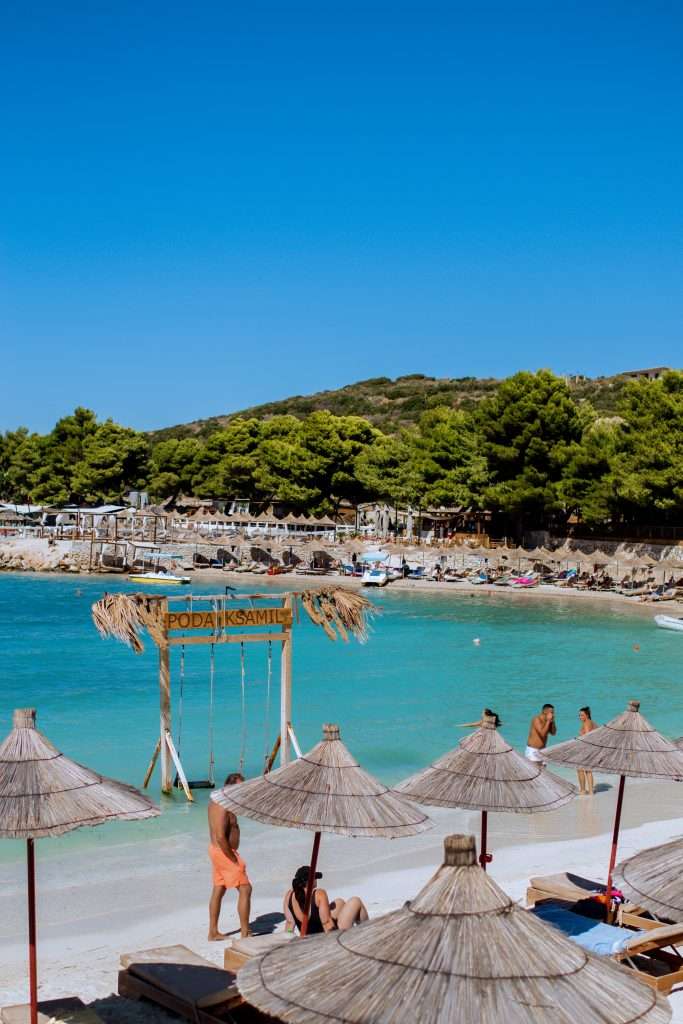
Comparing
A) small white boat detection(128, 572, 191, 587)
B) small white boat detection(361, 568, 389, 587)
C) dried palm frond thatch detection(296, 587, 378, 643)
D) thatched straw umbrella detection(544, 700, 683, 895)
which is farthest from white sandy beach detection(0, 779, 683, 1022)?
small white boat detection(128, 572, 191, 587)

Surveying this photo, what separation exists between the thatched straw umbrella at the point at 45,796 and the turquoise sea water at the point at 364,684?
20.3ft

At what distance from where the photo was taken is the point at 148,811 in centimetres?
639

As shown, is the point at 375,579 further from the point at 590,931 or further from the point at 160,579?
the point at 590,931

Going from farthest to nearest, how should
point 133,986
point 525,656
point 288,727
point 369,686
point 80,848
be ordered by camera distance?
point 525,656 → point 369,686 → point 288,727 → point 80,848 → point 133,986

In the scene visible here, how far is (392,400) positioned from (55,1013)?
137 m

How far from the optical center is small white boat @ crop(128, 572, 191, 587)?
58531mm

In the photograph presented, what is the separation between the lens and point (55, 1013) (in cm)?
661

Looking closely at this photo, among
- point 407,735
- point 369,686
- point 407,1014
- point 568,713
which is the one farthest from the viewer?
point 369,686

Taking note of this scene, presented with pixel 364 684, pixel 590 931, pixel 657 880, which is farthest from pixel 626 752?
pixel 364 684

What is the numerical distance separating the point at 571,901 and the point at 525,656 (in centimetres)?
2380

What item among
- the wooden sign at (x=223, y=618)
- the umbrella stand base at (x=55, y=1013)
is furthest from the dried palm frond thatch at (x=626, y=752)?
the wooden sign at (x=223, y=618)

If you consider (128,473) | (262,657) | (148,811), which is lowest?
(262,657)

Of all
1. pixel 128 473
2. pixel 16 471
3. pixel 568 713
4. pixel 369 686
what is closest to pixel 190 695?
pixel 369 686

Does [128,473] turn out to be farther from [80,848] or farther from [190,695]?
[80,848]
